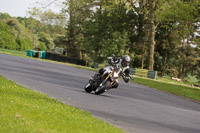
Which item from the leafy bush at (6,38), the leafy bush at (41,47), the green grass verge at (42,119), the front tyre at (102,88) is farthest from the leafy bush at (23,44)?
the green grass verge at (42,119)

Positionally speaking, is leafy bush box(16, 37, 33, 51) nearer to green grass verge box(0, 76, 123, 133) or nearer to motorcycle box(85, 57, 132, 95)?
motorcycle box(85, 57, 132, 95)

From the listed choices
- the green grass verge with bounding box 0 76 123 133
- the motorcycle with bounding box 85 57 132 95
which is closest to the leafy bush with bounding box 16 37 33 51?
the motorcycle with bounding box 85 57 132 95

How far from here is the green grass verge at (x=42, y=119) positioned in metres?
7.15

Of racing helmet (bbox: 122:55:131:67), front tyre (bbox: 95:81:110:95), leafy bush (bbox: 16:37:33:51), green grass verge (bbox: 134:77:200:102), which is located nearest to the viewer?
racing helmet (bbox: 122:55:131:67)

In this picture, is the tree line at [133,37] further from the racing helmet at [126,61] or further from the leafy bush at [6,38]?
the racing helmet at [126,61]

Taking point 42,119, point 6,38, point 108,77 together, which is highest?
point 6,38

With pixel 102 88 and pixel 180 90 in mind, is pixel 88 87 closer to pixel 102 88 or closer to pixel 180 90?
pixel 102 88

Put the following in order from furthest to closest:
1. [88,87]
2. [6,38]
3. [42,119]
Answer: [6,38]
[88,87]
[42,119]

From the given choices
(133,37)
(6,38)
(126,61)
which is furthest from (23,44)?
(126,61)

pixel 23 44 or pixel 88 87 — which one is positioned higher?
pixel 23 44

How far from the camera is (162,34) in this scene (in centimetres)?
6328

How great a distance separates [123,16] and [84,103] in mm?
49797

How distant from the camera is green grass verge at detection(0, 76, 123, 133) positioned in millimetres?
7152

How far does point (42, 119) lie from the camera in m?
8.17
